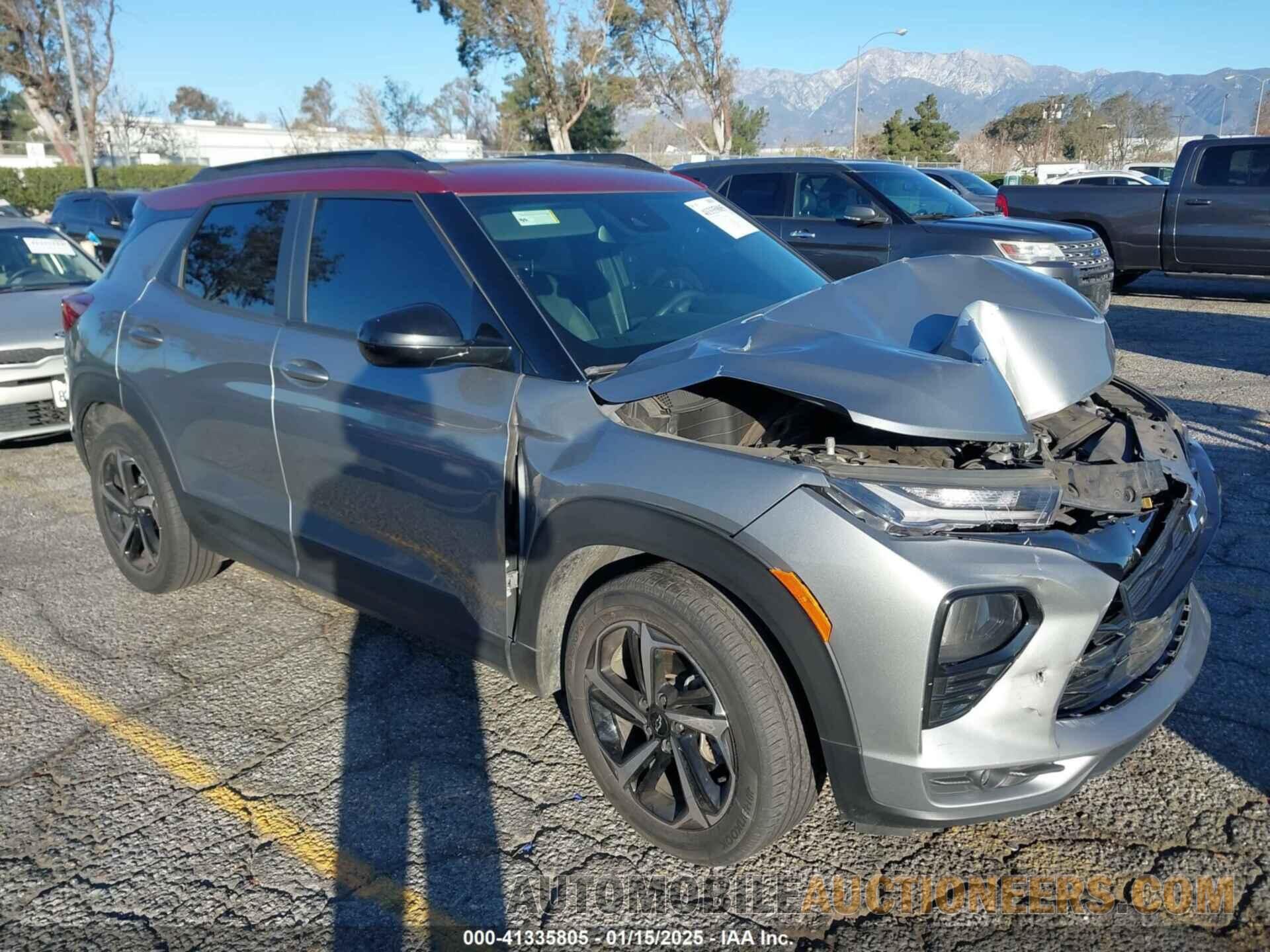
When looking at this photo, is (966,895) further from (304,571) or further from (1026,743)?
(304,571)

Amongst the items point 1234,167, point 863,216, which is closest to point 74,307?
point 863,216

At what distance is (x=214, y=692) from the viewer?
3771 millimetres

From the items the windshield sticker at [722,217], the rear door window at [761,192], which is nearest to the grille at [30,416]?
the windshield sticker at [722,217]

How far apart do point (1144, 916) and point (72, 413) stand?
4.83 meters

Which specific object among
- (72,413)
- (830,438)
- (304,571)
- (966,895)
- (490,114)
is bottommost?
(966,895)

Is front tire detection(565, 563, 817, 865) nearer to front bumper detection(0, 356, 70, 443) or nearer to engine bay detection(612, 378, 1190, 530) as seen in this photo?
engine bay detection(612, 378, 1190, 530)

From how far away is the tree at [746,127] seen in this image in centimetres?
6312

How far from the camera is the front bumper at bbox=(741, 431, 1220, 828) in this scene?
86.4 inches

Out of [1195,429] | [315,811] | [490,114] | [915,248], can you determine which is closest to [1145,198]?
[915,248]

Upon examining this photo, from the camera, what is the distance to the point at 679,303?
338cm

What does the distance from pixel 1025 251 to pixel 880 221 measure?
137 cm

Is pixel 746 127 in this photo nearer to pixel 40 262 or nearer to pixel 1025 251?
pixel 1025 251

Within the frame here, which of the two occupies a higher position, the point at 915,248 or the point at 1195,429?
the point at 915,248

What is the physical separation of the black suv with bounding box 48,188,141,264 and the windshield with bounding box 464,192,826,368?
49.3 feet
